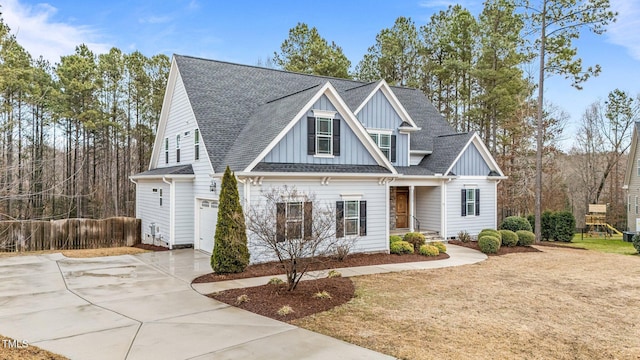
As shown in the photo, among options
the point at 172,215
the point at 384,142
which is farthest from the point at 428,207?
the point at 172,215

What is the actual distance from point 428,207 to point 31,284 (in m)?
16.5

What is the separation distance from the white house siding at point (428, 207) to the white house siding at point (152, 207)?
12.3 meters

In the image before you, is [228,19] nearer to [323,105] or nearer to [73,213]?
[323,105]

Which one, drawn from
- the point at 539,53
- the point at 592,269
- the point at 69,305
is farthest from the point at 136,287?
the point at 539,53

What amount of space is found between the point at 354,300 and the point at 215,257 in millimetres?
4394

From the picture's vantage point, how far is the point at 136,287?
33.9 ft

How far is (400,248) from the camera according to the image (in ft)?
51.9

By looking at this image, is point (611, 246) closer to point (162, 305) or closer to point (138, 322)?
point (162, 305)

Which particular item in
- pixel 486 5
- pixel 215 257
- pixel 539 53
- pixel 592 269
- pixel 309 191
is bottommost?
pixel 592 269

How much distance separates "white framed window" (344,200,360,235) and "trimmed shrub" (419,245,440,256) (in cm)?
288

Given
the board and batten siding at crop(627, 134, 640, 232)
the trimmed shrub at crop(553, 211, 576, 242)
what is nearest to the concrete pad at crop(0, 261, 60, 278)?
the trimmed shrub at crop(553, 211, 576, 242)

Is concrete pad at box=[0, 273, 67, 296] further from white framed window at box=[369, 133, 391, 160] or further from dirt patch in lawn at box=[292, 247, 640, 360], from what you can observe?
white framed window at box=[369, 133, 391, 160]

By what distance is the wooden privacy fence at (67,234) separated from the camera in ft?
55.3

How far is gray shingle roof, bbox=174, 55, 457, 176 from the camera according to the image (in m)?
14.5
